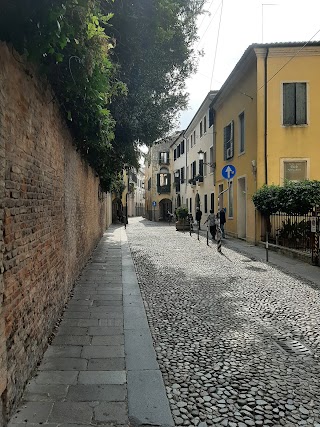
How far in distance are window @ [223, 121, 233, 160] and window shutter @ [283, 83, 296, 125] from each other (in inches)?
166

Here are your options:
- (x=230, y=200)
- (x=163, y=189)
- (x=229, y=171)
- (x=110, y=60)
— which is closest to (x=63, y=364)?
(x=110, y=60)

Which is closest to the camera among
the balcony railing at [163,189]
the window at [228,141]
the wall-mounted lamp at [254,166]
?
the wall-mounted lamp at [254,166]

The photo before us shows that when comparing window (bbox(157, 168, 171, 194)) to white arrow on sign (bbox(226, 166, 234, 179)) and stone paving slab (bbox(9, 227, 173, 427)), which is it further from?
stone paving slab (bbox(9, 227, 173, 427))

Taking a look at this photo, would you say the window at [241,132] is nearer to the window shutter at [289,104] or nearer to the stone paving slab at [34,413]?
the window shutter at [289,104]

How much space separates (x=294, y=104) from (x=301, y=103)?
0.90ft

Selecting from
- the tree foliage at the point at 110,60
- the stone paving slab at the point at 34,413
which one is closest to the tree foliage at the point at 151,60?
the tree foliage at the point at 110,60

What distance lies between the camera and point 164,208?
48.6m

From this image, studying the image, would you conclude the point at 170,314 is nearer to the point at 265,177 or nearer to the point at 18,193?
the point at 18,193

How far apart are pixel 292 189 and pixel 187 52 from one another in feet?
18.3

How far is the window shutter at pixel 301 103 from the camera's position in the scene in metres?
14.7

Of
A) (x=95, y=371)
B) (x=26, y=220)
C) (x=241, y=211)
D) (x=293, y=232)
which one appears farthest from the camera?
(x=241, y=211)

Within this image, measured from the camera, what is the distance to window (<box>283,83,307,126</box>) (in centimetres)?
1475

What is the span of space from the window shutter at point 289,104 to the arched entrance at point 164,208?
108ft

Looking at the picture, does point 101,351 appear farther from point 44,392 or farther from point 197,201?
point 197,201
